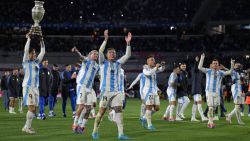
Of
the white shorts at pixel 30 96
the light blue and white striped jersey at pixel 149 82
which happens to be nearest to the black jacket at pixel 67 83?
the light blue and white striped jersey at pixel 149 82

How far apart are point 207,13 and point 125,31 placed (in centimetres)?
962

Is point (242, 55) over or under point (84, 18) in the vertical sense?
under

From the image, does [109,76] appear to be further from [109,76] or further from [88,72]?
[88,72]

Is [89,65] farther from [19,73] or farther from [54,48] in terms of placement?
[54,48]

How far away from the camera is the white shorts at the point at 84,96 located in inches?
587

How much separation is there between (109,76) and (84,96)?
172cm

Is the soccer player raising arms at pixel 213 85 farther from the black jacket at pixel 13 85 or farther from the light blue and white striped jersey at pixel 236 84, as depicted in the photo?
the black jacket at pixel 13 85

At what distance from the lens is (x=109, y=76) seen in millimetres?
13609

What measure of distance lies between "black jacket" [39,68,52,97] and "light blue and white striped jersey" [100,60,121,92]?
7794mm

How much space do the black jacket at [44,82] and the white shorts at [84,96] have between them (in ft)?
19.7

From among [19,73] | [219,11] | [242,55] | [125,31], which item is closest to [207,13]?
[219,11]

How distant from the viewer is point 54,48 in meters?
58.2

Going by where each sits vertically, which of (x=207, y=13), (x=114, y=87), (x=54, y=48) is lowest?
(x=114, y=87)

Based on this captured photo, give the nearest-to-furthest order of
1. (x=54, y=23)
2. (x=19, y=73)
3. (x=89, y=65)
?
1. (x=89, y=65)
2. (x=19, y=73)
3. (x=54, y=23)
